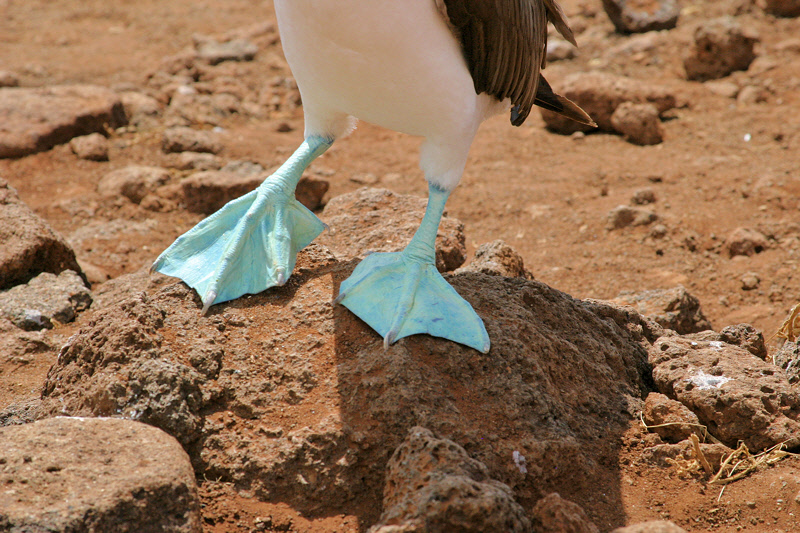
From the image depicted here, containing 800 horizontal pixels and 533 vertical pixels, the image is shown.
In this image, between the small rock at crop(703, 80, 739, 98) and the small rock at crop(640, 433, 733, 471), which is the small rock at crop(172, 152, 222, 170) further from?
the small rock at crop(703, 80, 739, 98)

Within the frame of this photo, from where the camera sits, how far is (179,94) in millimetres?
7625

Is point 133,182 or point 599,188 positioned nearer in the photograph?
point 133,182

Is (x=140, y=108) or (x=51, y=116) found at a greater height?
(x=51, y=116)

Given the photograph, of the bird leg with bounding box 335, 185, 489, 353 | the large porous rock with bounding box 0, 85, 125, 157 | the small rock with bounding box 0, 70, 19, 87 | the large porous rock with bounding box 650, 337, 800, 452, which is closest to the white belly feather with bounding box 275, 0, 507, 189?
the bird leg with bounding box 335, 185, 489, 353

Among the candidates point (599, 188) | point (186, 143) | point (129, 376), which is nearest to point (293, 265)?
point (129, 376)

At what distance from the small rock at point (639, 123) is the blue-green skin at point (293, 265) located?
165 inches

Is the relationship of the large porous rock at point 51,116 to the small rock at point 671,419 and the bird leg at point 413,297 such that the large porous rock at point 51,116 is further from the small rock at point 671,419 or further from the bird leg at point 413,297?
the small rock at point 671,419

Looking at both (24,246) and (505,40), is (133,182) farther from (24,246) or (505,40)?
(505,40)

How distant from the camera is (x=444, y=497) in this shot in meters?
1.86

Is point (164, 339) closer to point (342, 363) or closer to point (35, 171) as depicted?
point (342, 363)

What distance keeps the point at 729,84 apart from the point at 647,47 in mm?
1282

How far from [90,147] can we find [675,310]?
4987 millimetres

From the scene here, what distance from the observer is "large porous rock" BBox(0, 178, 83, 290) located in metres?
3.79

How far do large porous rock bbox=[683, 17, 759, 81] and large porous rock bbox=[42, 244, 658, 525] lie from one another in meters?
5.93
